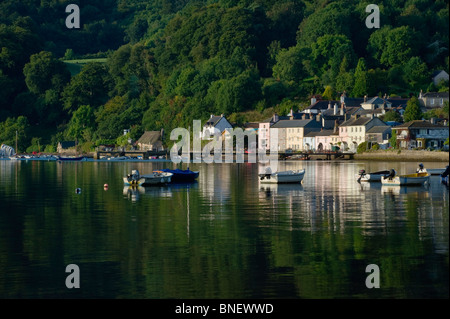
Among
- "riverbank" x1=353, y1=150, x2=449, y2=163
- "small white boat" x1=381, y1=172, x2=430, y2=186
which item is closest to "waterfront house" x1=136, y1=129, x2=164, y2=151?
"riverbank" x1=353, y1=150, x2=449, y2=163

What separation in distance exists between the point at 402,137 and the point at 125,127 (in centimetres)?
5769

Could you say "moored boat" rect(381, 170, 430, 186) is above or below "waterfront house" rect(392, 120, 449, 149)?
below

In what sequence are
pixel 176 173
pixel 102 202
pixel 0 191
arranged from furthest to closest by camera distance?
pixel 176 173 → pixel 0 191 → pixel 102 202

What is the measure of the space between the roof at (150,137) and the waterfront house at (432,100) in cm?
4050

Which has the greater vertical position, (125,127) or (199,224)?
(125,127)

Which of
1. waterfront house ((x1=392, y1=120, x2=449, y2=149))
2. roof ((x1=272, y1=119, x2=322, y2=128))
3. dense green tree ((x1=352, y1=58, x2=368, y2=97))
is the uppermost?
dense green tree ((x1=352, y1=58, x2=368, y2=97))

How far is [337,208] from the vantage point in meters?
32.4

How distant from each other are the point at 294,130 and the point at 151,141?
24.5 metres

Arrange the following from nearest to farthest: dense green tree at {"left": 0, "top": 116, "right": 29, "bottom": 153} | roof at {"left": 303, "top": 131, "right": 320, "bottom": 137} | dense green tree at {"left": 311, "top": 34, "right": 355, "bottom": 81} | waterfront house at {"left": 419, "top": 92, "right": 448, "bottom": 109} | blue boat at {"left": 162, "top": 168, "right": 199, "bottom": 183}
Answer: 1. blue boat at {"left": 162, "top": 168, "right": 199, "bottom": 183}
2. waterfront house at {"left": 419, "top": 92, "right": 448, "bottom": 109}
3. roof at {"left": 303, "top": 131, "right": 320, "bottom": 137}
4. dense green tree at {"left": 311, "top": 34, "right": 355, "bottom": 81}
5. dense green tree at {"left": 0, "top": 116, "right": 29, "bottom": 153}

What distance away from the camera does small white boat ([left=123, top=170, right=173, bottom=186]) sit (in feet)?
150

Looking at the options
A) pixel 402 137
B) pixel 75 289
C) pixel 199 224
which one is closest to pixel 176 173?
pixel 199 224

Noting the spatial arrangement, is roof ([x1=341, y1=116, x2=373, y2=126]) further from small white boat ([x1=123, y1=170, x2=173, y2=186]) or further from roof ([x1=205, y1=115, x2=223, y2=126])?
small white boat ([x1=123, y1=170, x2=173, y2=186])

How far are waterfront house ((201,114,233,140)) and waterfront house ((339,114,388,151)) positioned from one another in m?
18.6
